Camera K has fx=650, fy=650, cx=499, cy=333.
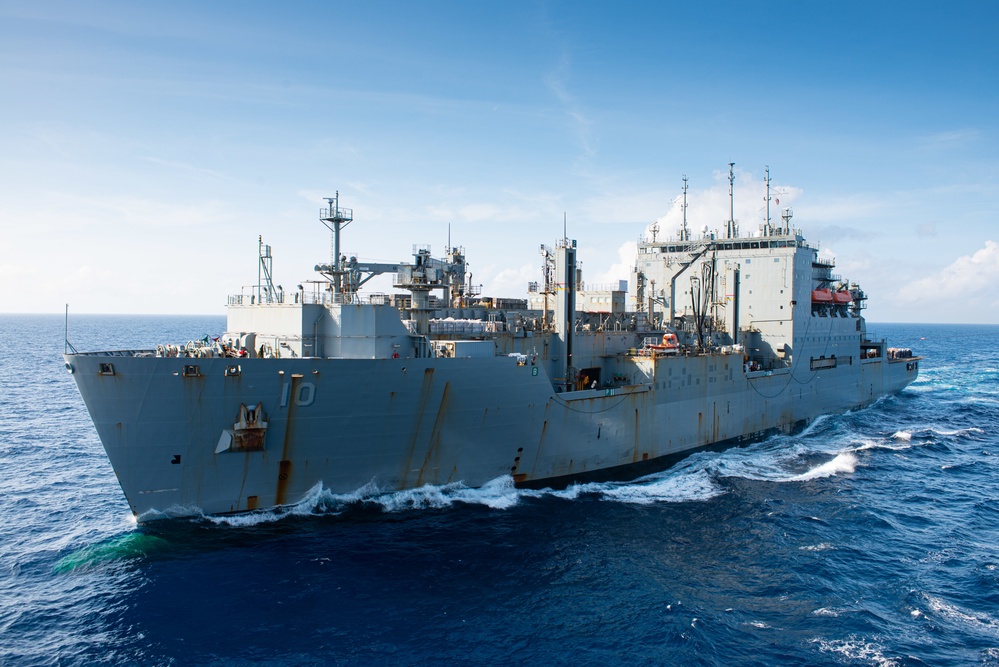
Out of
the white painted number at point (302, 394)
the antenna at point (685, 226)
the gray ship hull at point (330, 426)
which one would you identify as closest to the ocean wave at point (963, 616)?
the gray ship hull at point (330, 426)

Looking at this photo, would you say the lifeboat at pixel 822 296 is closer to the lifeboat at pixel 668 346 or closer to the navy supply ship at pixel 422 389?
the navy supply ship at pixel 422 389

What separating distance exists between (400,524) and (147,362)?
8.69 m

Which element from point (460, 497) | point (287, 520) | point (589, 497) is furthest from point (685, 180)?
point (287, 520)

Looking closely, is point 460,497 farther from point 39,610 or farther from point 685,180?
point 685,180

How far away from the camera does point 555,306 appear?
1069 inches

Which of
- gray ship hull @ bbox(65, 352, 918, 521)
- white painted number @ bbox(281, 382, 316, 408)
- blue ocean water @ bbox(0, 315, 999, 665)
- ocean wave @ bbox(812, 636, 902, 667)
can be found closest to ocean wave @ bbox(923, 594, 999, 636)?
blue ocean water @ bbox(0, 315, 999, 665)

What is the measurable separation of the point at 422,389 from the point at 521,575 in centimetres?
649

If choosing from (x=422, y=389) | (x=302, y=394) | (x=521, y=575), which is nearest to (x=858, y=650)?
(x=521, y=575)

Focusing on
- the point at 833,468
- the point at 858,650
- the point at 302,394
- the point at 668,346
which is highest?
the point at 668,346

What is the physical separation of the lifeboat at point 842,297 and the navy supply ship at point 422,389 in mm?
8854

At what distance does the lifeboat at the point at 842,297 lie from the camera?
43.8 metres

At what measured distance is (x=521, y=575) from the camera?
1748 centimetres

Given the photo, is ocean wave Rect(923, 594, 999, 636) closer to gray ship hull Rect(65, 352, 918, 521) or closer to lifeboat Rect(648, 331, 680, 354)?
gray ship hull Rect(65, 352, 918, 521)

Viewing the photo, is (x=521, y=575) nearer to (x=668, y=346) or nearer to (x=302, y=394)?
(x=302, y=394)
